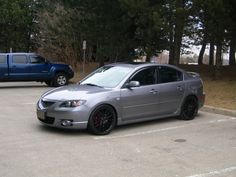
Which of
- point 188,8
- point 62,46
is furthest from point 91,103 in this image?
point 62,46

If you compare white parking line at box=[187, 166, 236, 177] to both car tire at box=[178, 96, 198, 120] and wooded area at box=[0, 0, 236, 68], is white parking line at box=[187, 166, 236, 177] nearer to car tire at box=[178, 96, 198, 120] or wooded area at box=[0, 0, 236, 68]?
car tire at box=[178, 96, 198, 120]

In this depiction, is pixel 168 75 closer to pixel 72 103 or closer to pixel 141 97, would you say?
pixel 141 97

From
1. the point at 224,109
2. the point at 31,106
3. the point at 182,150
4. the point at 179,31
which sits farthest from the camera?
the point at 179,31

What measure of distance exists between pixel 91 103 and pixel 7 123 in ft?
8.46

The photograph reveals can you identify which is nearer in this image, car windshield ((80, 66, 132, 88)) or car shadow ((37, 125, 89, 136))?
car shadow ((37, 125, 89, 136))

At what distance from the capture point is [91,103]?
9953 millimetres

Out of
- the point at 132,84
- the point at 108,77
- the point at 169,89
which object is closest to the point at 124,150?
the point at 132,84

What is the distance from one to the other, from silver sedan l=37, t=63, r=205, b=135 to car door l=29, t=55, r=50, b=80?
11.7 meters

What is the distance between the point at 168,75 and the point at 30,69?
12077mm

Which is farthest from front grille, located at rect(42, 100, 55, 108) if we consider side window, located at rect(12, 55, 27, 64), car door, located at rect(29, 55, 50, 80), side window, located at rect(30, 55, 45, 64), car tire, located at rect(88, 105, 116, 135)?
side window, located at rect(30, 55, 45, 64)

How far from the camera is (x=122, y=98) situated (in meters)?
10.5

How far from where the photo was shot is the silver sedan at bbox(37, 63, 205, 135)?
997cm

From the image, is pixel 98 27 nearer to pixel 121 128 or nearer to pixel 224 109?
pixel 224 109

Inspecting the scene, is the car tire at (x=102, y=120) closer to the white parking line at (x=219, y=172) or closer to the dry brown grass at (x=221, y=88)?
the white parking line at (x=219, y=172)
